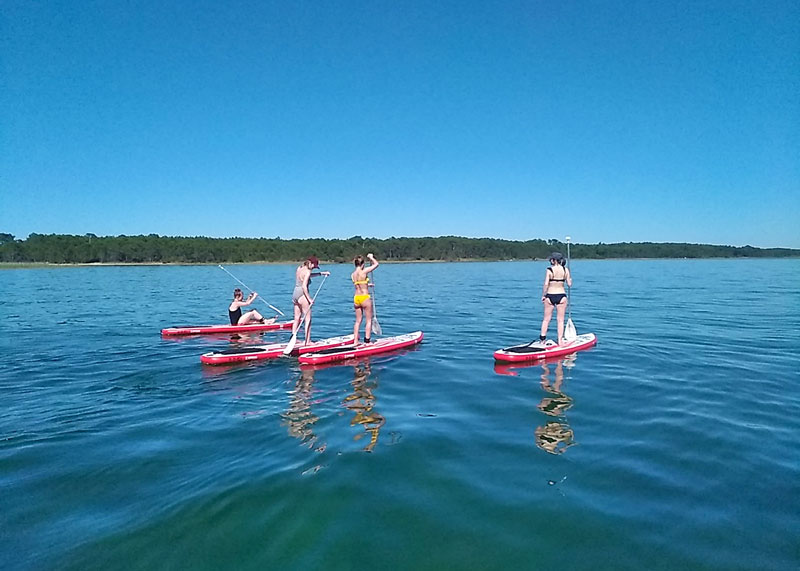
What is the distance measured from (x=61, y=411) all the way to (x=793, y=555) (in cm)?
1125

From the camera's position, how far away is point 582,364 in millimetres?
13180

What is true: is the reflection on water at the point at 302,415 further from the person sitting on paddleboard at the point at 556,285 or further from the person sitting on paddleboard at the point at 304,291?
the person sitting on paddleboard at the point at 556,285

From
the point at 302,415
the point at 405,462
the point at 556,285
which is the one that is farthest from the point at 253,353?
the point at 556,285

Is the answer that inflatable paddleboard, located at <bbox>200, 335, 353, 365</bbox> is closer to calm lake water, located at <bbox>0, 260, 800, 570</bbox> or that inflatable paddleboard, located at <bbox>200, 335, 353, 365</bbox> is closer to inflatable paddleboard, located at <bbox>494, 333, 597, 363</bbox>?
calm lake water, located at <bbox>0, 260, 800, 570</bbox>

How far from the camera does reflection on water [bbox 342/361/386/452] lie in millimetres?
8180

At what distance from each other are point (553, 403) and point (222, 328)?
14.9 meters

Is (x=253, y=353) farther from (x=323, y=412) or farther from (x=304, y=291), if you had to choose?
(x=323, y=412)

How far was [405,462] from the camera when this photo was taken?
22.9 feet

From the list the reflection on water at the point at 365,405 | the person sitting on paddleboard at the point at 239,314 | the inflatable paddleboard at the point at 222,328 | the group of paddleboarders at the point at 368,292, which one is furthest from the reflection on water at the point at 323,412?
the person sitting on paddleboard at the point at 239,314

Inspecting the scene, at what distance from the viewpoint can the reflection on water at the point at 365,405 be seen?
8.18 m

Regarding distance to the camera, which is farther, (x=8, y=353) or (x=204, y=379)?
(x=8, y=353)

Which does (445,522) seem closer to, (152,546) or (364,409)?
(152,546)

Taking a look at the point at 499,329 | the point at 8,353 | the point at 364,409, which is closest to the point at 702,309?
the point at 499,329

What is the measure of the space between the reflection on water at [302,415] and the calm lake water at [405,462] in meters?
0.06
